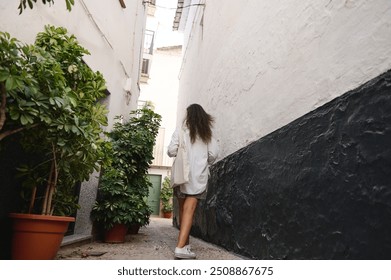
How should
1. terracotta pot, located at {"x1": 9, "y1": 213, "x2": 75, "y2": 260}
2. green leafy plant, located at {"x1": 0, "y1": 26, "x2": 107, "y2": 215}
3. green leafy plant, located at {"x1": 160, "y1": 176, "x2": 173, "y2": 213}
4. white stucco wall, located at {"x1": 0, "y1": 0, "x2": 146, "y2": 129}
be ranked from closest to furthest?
green leafy plant, located at {"x1": 0, "y1": 26, "x2": 107, "y2": 215}
terracotta pot, located at {"x1": 9, "y1": 213, "x2": 75, "y2": 260}
white stucco wall, located at {"x1": 0, "y1": 0, "x2": 146, "y2": 129}
green leafy plant, located at {"x1": 160, "y1": 176, "x2": 173, "y2": 213}

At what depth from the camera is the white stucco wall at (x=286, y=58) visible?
151cm

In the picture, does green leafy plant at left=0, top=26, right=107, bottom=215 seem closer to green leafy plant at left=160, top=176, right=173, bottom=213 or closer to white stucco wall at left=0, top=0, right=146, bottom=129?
white stucco wall at left=0, top=0, right=146, bottom=129

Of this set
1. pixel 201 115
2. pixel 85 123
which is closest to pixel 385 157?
pixel 85 123

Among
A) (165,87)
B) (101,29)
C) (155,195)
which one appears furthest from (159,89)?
(101,29)

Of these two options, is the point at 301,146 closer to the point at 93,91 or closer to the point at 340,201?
the point at 340,201

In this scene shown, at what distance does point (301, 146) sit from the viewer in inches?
76.5

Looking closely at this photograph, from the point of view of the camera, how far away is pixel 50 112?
6.11 feet

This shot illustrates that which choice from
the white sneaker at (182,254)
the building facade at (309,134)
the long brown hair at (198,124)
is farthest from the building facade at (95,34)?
the building facade at (309,134)

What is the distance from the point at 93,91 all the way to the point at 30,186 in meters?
0.95

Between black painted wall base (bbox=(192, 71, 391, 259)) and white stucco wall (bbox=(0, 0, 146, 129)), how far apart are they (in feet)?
7.38

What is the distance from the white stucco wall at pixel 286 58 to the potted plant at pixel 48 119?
1542 mm

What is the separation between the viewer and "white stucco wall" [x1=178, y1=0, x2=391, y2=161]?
1506mm

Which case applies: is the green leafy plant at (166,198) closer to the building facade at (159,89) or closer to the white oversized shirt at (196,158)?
the building facade at (159,89)

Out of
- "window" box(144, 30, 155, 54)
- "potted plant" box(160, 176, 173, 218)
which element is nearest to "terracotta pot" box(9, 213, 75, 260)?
"potted plant" box(160, 176, 173, 218)
